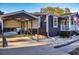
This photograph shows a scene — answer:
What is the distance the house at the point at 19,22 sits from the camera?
25.5 ft

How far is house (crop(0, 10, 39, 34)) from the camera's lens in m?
7.78

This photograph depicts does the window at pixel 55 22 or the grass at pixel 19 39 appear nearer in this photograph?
the grass at pixel 19 39

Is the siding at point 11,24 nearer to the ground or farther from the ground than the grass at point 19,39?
farther from the ground

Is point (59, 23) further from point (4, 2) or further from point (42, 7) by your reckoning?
point (4, 2)

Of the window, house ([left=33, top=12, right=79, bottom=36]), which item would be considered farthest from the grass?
the window

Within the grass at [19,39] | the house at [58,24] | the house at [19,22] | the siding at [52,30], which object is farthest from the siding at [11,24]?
the siding at [52,30]

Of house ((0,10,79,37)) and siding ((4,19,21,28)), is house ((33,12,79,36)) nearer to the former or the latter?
house ((0,10,79,37))

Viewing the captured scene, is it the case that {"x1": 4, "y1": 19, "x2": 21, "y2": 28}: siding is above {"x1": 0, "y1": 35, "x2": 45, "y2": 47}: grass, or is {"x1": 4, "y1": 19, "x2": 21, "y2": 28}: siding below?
above

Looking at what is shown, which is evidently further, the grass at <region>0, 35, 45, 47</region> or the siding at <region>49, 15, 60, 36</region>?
the siding at <region>49, 15, 60, 36</region>

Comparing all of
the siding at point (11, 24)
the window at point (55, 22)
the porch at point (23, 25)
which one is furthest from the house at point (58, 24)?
the siding at point (11, 24)

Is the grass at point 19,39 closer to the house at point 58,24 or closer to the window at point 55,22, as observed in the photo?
the house at point 58,24

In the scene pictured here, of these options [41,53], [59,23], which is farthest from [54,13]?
[41,53]

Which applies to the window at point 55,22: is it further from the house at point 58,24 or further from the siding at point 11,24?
the siding at point 11,24
